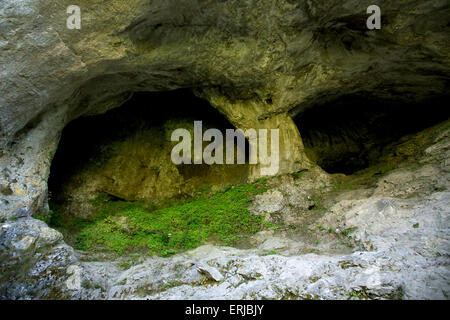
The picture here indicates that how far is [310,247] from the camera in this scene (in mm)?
4816

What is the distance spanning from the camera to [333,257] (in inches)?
161

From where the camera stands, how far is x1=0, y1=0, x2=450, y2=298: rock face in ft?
14.6

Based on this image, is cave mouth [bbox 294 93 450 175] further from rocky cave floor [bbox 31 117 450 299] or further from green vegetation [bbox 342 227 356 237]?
green vegetation [bbox 342 227 356 237]

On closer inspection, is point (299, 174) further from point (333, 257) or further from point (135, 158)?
point (135, 158)

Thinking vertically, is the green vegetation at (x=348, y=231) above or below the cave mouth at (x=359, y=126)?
below

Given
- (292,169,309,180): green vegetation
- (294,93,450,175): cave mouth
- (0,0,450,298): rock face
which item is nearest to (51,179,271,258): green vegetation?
(292,169,309,180): green vegetation

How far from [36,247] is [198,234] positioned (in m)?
2.76

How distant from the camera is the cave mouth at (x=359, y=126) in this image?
325 inches

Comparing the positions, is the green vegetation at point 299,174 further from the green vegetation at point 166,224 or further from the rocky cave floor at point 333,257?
the rocky cave floor at point 333,257

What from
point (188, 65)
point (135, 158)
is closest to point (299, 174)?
point (188, 65)

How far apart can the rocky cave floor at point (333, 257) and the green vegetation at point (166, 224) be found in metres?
0.49

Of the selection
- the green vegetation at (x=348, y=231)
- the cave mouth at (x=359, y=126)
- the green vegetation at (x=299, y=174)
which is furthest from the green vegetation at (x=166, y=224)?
the cave mouth at (x=359, y=126)

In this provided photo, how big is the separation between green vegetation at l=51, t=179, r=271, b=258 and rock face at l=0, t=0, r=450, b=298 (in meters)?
1.27
